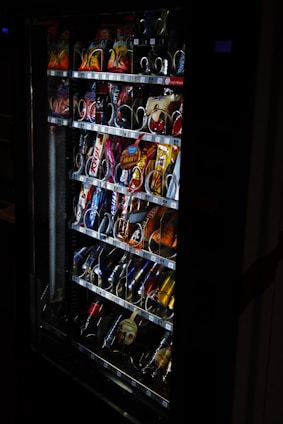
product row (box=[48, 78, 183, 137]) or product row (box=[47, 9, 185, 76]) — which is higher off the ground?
product row (box=[47, 9, 185, 76])

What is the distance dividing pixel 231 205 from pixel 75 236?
1170 millimetres

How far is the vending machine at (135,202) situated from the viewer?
148 centimetres

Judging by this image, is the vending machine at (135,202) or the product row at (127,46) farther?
the product row at (127,46)

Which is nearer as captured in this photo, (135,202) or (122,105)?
(122,105)

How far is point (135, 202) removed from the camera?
2307 mm

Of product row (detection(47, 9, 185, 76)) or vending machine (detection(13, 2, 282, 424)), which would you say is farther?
product row (detection(47, 9, 185, 76))

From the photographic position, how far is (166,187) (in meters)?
2.08

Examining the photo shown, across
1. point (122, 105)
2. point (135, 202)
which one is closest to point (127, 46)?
point (122, 105)

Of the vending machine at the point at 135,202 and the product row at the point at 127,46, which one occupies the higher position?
the product row at the point at 127,46

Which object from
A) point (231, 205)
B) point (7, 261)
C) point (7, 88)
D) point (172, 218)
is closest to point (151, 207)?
point (172, 218)

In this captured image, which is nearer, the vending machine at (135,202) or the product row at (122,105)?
the vending machine at (135,202)

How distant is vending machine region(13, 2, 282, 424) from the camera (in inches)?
58.4

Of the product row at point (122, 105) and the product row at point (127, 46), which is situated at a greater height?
the product row at point (127, 46)

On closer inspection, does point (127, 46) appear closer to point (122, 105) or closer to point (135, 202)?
point (122, 105)
